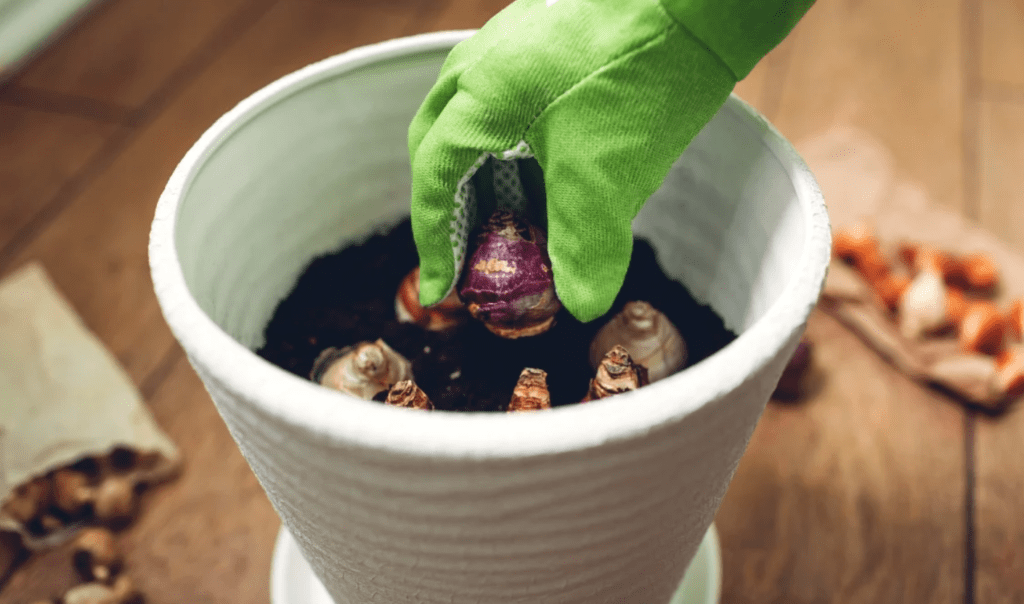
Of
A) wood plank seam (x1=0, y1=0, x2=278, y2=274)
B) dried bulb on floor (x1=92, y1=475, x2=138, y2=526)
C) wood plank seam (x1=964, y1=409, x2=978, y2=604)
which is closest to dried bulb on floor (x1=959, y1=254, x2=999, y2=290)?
wood plank seam (x1=964, y1=409, x2=978, y2=604)

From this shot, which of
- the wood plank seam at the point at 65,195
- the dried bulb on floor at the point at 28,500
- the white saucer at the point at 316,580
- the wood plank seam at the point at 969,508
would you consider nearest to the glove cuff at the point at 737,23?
the white saucer at the point at 316,580

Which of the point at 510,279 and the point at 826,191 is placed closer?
the point at 510,279

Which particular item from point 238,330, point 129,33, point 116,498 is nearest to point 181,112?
point 129,33

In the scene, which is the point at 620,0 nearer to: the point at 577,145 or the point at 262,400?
the point at 577,145

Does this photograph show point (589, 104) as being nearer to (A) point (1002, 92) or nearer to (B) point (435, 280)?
(B) point (435, 280)

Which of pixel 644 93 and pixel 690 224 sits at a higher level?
pixel 644 93

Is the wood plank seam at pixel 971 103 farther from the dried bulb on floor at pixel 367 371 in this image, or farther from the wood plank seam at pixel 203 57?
the wood plank seam at pixel 203 57

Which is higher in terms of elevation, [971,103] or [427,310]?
[427,310]

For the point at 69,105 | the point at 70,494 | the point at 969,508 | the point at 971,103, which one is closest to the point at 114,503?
the point at 70,494

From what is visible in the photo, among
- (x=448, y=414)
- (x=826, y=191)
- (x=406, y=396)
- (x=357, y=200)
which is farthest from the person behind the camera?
(x=826, y=191)
